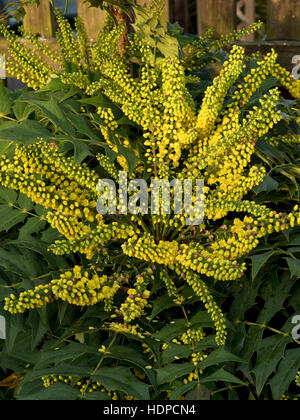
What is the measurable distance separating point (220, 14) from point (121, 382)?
1.97 metres

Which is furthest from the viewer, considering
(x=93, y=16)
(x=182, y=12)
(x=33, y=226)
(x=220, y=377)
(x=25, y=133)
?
(x=182, y=12)

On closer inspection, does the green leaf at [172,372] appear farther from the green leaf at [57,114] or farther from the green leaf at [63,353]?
the green leaf at [57,114]

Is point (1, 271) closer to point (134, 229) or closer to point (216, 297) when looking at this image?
point (134, 229)

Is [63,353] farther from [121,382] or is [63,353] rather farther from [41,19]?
[41,19]

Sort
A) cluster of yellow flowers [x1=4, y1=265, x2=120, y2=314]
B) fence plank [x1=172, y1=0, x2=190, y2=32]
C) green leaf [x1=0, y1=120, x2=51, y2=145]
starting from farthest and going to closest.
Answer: fence plank [x1=172, y1=0, x2=190, y2=32] → green leaf [x1=0, y1=120, x2=51, y2=145] → cluster of yellow flowers [x1=4, y1=265, x2=120, y2=314]

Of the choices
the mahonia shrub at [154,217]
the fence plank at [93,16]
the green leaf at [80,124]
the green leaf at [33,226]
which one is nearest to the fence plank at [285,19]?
the fence plank at [93,16]

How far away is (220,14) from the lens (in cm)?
278

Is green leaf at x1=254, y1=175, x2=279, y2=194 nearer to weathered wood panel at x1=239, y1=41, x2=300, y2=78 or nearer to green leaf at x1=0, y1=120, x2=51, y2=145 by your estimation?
green leaf at x1=0, y1=120, x2=51, y2=145

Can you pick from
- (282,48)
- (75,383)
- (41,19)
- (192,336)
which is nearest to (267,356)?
(192,336)

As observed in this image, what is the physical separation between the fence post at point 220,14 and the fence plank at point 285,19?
0.20m

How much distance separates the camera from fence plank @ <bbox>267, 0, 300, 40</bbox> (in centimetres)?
281

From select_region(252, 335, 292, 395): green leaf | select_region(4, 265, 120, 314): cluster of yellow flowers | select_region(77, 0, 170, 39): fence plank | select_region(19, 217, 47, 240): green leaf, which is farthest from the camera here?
select_region(77, 0, 170, 39): fence plank

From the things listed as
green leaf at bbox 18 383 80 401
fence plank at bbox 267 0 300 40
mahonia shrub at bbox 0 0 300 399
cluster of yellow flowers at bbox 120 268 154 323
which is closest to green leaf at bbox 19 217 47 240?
Result: mahonia shrub at bbox 0 0 300 399

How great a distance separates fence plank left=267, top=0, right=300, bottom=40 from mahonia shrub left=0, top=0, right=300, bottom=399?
130 cm
